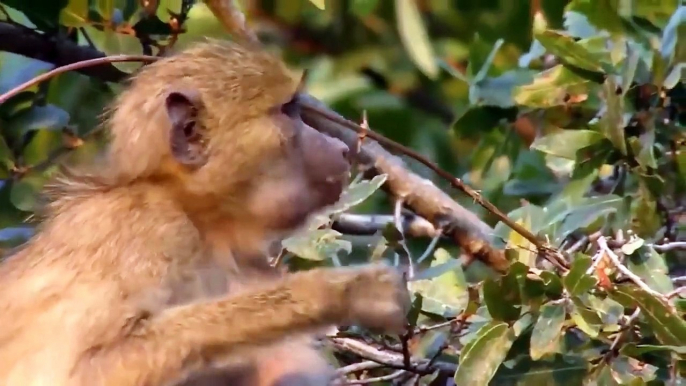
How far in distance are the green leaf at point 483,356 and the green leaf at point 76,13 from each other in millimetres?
837

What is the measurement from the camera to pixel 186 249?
1.29 m

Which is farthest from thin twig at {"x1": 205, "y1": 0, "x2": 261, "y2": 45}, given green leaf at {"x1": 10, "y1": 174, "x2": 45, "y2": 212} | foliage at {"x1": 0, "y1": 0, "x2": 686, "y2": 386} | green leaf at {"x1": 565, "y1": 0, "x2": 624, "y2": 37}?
green leaf at {"x1": 565, "y1": 0, "x2": 624, "y2": 37}

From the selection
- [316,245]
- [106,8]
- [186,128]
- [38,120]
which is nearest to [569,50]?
[316,245]

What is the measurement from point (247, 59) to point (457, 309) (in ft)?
1.46

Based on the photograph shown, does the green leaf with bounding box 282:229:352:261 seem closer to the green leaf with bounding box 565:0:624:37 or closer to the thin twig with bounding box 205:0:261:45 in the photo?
the thin twig with bounding box 205:0:261:45

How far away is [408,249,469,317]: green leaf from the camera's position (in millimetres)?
1409

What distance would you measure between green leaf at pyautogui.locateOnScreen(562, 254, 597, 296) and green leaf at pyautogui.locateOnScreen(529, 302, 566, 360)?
4cm

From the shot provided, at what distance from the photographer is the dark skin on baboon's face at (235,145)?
51.4 inches

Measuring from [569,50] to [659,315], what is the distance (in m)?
0.46

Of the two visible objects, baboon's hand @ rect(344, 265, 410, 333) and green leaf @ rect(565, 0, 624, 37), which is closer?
baboon's hand @ rect(344, 265, 410, 333)

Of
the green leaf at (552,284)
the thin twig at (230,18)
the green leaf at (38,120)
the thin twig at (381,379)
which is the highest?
the thin twig at (230,18)

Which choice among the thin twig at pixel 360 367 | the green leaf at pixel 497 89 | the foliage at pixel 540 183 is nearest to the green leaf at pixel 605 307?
the foliage at pixel 540 183

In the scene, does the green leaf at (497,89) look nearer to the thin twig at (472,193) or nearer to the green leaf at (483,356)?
the thin twig at (472,193)

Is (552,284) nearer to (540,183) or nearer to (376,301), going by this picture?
(376,301)
